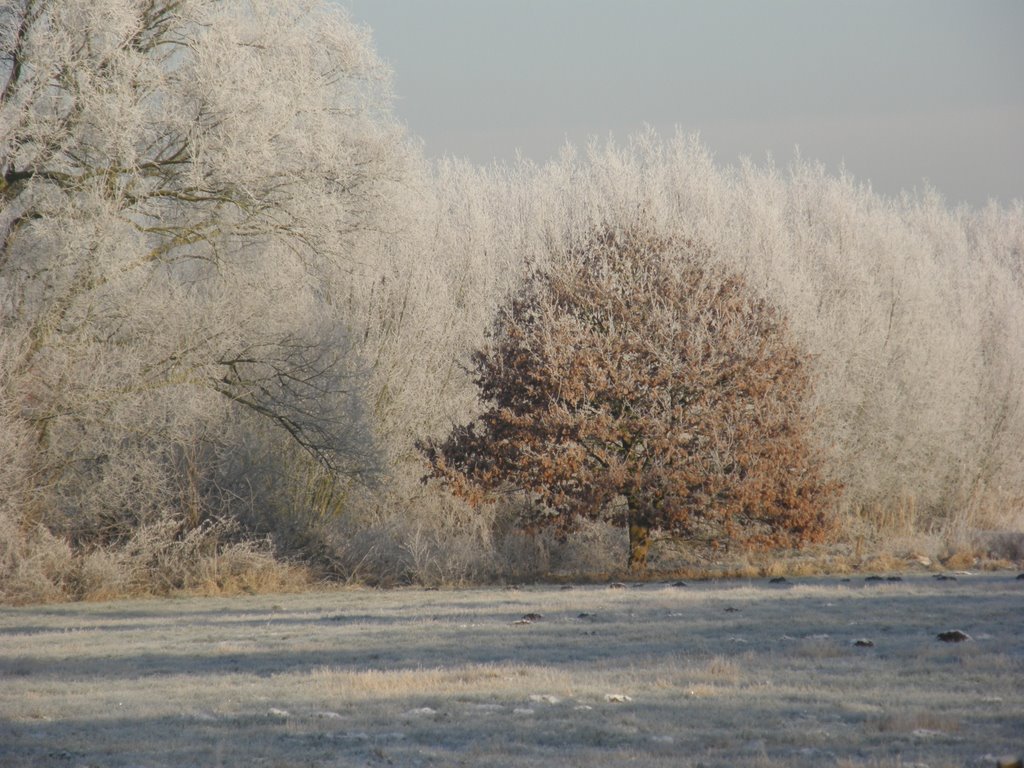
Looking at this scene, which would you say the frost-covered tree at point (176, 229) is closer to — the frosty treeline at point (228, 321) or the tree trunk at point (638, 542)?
the frosty treeline at point (228, 321)

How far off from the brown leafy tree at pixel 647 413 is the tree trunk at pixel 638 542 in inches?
1.1

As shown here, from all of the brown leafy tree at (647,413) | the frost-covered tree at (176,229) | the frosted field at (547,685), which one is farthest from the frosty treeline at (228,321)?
the frosted field at (547,685)

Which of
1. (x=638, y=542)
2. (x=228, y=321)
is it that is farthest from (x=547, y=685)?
(x=228, y=321)

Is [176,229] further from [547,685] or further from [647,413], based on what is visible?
[547,685]

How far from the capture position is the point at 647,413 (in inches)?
742

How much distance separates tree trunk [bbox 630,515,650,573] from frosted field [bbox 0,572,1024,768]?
544 cm

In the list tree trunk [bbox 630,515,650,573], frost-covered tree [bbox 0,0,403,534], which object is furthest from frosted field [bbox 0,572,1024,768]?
frost-covered tree [bbox 0,0,403,534]

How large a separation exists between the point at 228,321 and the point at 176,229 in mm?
1818

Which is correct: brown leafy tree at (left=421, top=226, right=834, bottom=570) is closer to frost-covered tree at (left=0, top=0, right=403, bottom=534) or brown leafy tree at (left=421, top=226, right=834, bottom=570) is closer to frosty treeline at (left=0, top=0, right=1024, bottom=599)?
frosty treeline at (left=0, top=0, right=1024, bottom=599)

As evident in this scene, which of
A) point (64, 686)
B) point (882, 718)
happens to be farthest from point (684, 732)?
point (64, 686)

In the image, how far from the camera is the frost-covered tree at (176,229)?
58.1ft

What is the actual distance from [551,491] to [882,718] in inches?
500

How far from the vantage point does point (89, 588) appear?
18203 millimetres

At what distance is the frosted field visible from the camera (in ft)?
19.4
